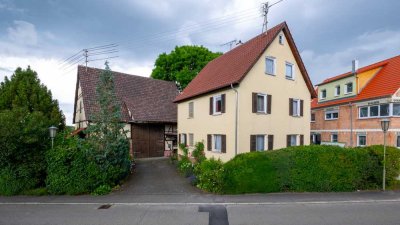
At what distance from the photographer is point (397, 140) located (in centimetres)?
1964

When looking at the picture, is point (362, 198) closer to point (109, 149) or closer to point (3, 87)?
point (109, 149)

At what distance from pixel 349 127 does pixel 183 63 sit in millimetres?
20404

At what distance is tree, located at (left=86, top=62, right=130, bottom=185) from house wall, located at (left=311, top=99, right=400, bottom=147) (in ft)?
70.9

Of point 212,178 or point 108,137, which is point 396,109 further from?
point 108,137

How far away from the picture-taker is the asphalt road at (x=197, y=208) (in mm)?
7676

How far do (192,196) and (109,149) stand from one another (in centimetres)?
490

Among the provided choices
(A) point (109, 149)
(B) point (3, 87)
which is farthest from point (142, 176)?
(B) point (3, 87)

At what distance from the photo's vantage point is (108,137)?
12188 millimetres

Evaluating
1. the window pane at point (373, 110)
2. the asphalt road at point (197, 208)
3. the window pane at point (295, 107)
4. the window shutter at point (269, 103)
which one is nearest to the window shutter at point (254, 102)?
the window shutter at point (269, 103)

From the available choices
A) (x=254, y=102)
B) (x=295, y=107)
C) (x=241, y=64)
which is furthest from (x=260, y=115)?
(x=295, y=107)

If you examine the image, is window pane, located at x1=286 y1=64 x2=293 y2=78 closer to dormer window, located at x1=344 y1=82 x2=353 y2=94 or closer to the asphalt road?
the asphalt road

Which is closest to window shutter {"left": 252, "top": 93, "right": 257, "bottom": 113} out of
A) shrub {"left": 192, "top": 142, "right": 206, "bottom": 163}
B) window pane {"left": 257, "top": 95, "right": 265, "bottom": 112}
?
window pane {"left": 257, "top": 95, "right": 265, "bottom": 112}

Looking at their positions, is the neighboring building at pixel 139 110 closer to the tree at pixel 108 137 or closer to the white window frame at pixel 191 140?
the white window frame at pixel 191 140

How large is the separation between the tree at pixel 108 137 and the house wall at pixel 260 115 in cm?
632
